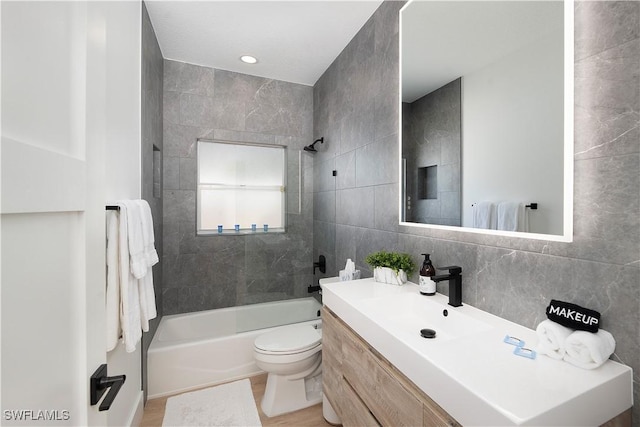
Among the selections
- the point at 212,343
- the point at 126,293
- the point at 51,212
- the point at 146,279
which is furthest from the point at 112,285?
the point at 212,343

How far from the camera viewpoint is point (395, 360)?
99 cm

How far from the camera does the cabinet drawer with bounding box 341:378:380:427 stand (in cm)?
117

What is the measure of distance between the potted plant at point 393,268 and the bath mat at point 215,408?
1.25 m

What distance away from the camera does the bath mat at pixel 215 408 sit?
5.90ft

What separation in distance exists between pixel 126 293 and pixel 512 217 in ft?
5.61

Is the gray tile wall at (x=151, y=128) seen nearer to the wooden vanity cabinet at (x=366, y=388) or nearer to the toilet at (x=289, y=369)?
the toilet at (x=289, y=369)

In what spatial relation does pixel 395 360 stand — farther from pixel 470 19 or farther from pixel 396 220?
pixel 470 19

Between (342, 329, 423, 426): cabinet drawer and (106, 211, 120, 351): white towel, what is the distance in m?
1.04

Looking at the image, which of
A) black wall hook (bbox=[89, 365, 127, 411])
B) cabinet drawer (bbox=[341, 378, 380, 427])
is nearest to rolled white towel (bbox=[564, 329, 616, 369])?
cabinet drawer (bbox=[341, 378, 380, 427])

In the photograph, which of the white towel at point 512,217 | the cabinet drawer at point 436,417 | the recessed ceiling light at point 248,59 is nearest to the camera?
the cabinet drawer at point 436,417

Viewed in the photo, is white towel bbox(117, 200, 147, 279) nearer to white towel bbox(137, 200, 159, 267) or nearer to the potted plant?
white towel bbox(137, 200, 159, 267)

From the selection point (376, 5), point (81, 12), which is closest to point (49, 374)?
point (81, 12)

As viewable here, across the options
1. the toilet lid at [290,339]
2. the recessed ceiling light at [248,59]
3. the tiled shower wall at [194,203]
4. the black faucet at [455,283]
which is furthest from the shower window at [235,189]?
the black faucet at [455,283]

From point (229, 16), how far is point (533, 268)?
237 cm
